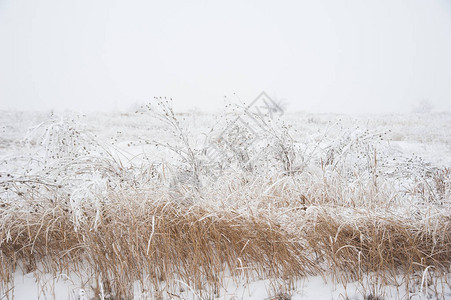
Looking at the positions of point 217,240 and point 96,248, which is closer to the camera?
point 96,248

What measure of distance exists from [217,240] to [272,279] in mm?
577

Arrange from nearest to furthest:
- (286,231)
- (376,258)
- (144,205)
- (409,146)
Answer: (376,258) → (286,231) → (144,205) → (409,146)

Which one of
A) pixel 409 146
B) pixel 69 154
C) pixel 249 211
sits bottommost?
pixel 409 146

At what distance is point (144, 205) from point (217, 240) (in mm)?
802

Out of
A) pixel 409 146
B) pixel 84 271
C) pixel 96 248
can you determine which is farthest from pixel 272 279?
pixel 409 146

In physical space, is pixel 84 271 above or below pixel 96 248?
below

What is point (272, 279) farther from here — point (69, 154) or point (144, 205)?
point (69, 154)

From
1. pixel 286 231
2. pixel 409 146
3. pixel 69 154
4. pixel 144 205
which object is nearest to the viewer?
pixel 286 231

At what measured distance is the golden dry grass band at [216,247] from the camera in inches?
82.6

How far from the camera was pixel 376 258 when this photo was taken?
2.12 m

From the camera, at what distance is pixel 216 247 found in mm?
2369

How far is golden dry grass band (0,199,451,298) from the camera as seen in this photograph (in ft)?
6.88

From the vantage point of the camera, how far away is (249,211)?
2395 mm

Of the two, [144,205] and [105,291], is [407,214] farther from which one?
[105,291]
